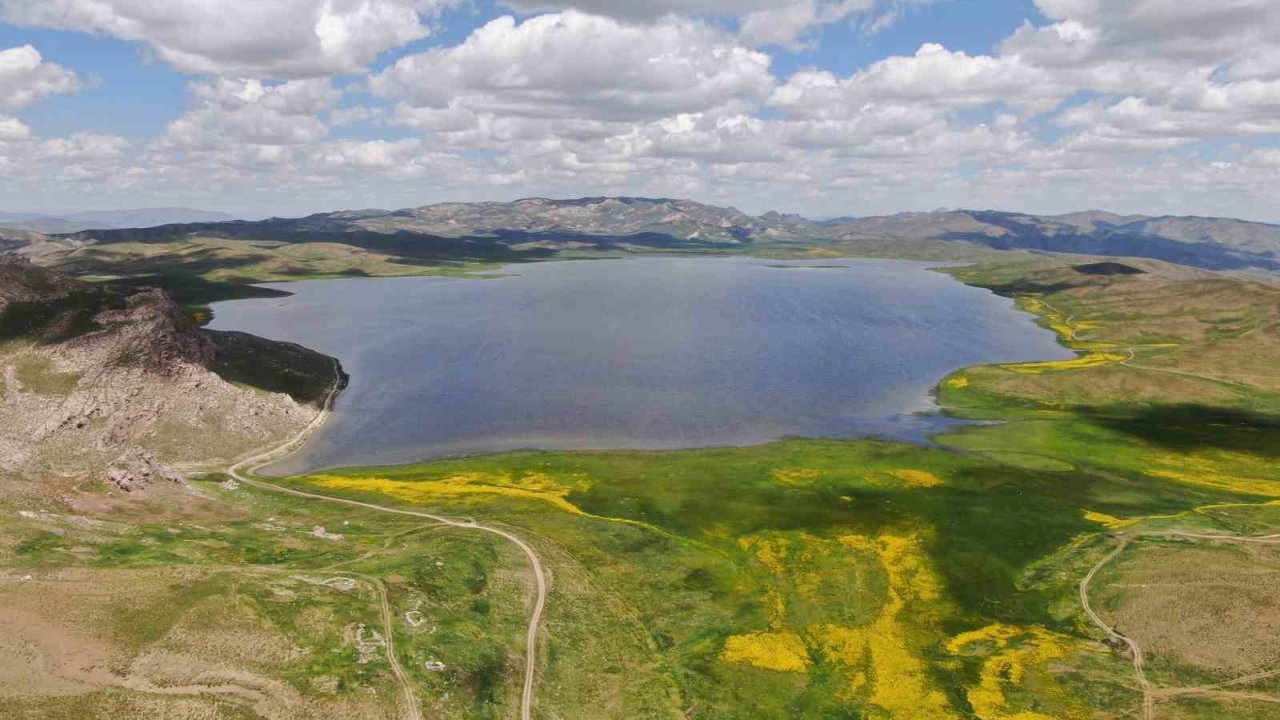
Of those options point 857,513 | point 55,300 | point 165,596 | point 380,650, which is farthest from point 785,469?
point 55,300

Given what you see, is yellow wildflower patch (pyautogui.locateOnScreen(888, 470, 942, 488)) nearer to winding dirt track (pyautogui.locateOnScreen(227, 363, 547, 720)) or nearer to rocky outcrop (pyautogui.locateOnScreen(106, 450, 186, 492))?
winding dirt track (pyautogui.locateOnScreen(227, 363, 547, 720))

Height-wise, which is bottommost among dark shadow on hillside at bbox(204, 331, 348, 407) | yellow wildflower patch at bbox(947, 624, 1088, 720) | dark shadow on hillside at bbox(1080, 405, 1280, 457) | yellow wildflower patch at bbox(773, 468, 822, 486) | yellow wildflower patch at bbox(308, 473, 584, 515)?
yellow wildflower patch at bbox(947, 624, 1088, 720)

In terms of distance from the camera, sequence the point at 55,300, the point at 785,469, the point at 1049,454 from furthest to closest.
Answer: the point at 55,300 → the point at 1049,454 → the point at 785,469

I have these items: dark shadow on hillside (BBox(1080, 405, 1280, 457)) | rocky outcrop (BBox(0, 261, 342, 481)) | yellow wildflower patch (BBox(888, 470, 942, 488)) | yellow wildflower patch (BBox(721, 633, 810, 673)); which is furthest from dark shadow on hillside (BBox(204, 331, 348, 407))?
dark shadow on hillside (BBox(1080, 405, 1280, 457))

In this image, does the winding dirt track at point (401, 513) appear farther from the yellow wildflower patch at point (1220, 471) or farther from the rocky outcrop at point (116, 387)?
the yellow wildflower patch at point (1220, 471)

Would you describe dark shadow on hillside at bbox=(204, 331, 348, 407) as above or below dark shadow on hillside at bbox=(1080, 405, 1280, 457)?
above

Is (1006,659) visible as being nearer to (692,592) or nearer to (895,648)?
(895,648)

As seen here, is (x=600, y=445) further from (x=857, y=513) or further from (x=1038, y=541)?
(x=1038, y=541)
